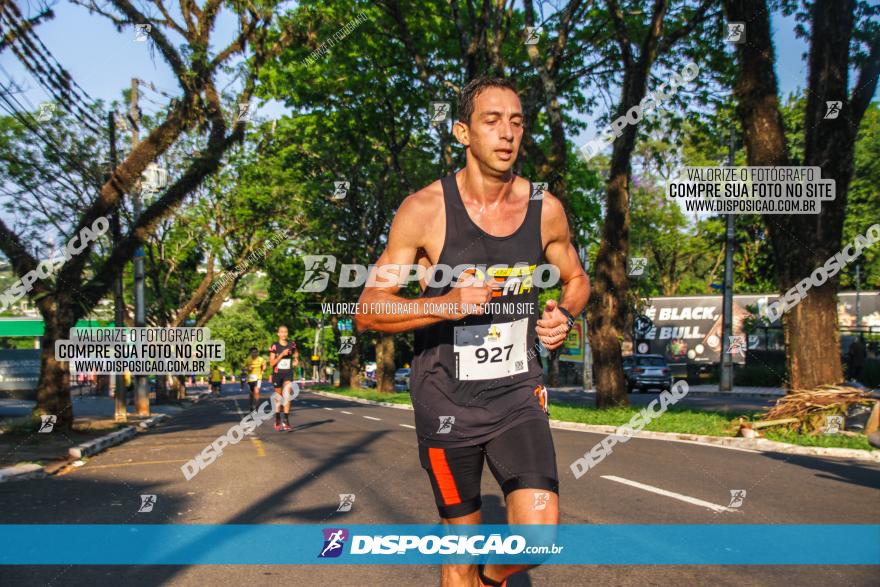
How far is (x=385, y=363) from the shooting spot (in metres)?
37.3

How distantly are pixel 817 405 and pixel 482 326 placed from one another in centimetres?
1107

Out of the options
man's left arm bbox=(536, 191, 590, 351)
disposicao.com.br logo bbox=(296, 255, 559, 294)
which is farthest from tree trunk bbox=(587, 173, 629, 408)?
disposicao.com.br logo bbox=(296, 255, 559, 294)

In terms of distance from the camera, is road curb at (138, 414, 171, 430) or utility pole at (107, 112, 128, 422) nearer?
utility pole at (107, 112, 128, 422)

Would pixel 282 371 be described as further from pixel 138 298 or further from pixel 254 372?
pixel 138 298

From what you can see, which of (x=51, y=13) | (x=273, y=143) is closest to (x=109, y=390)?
(x=273, y=143)

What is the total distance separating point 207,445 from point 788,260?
1052cm

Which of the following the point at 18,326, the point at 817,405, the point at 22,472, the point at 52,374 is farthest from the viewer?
the point at 18,326

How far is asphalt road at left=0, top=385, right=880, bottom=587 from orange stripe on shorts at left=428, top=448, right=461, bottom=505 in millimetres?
1793

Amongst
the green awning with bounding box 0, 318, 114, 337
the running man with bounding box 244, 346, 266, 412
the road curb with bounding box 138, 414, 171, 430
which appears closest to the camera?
the road curb with bounding box 138, 414, 171, 430

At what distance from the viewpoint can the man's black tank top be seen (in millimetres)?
3152

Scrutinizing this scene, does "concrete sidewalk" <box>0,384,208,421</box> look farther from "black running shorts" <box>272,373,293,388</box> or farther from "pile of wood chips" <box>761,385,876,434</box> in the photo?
"pile of wood chips" <box>761,385,876,434</box>

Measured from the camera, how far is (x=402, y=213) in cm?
321

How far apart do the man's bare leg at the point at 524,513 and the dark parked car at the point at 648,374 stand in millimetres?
33042

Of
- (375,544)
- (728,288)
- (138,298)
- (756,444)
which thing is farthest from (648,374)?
(375,544)
